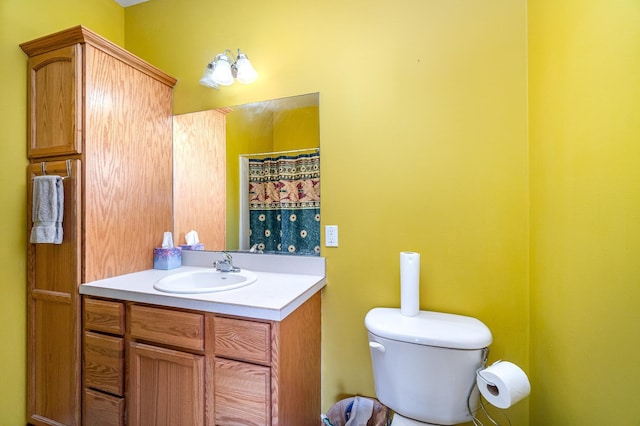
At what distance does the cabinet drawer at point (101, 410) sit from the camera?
1.23 metres

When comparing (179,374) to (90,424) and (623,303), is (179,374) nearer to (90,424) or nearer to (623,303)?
(90,424)

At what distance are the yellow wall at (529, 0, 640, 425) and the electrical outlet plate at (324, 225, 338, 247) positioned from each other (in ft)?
2.86

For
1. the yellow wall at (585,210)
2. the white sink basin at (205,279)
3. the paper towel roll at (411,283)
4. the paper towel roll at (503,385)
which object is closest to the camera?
the yellow wall at (585,210)

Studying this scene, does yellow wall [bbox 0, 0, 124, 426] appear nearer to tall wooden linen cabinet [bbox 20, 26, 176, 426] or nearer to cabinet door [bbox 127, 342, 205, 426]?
tall wooden linen cabinet [bbox 20, 26, 176, 426]

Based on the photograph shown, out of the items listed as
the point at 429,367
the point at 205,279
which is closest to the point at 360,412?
the point at 429,367

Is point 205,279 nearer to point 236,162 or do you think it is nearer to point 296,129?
point 236,162

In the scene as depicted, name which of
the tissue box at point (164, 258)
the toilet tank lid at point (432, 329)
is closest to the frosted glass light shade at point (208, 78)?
the tissue box at point (164, 258)

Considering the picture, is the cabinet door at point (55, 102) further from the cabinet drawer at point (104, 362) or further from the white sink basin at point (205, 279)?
the cabinet drawer at point (104, 362)

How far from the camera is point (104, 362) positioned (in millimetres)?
1259

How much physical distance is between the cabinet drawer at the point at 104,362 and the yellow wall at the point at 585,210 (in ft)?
5.74

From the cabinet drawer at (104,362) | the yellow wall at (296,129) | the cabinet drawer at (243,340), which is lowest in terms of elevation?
the cabinet drawer at (104,362)

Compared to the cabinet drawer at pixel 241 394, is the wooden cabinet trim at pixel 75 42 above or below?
above

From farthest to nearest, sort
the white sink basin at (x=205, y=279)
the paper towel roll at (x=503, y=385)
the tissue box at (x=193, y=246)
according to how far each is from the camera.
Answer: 1. the tissue box at (x=193, y=246)
2. the white sink basin at (x=205, y=279)
3. the paper towel roll at (x=503, y=385)

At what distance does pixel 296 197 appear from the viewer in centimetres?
152
